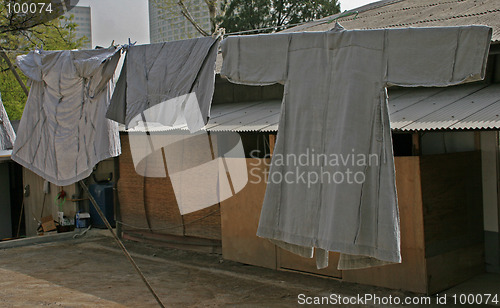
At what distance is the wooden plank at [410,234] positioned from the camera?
716 centimetres

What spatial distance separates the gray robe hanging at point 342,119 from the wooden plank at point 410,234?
315cm

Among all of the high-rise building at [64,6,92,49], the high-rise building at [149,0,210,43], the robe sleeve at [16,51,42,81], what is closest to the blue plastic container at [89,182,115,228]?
the robe sleeve at [16,51,42,81]

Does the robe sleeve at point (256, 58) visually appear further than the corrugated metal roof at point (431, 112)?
No

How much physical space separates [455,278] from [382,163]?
4218mm

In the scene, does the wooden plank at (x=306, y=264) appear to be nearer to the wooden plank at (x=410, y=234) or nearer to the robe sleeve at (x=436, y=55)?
the wooden plank at (x=410, y=234)

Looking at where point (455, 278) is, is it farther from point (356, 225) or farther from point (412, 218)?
point (356, 225)

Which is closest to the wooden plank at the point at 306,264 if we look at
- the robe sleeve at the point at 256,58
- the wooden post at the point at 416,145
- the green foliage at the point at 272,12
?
the wooden post at the point at 416,145

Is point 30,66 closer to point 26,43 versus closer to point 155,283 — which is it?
point 155,283

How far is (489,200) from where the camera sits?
7.98 meters

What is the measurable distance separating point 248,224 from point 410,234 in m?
2.92

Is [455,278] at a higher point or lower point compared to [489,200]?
lower

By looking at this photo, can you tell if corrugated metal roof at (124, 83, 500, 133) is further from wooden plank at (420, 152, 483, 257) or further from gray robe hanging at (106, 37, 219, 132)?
wooden plank at (420, 152, 483, 257)

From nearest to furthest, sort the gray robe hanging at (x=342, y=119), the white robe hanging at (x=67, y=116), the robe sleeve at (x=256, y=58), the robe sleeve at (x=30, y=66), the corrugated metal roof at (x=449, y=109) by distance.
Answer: the gray robe hanging at (x=342, y=119)
the robe sleeve at (x=256, y=58)
the corrugated metal roof at (x=449, y=109)
the white robe hanging at (x=67, y=116)
the robe sleeve at (x=30, y=66)

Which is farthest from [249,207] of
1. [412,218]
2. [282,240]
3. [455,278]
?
[282,240]
